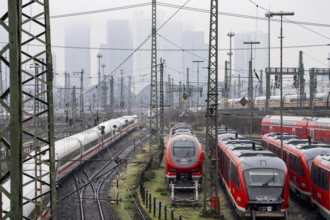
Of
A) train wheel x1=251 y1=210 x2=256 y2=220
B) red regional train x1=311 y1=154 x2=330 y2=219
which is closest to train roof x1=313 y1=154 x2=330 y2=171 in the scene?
red regional train x1=311 y1=154 x2=330 y2=219

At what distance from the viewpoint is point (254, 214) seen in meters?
16.3

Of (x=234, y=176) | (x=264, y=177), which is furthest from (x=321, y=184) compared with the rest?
(x=234, y=176)

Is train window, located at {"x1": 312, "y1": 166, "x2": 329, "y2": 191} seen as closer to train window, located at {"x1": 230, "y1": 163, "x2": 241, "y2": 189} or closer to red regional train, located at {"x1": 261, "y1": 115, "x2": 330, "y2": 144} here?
train window, located at {"x1": 230, "y1": 163, "x2": 241, "y2": 189}

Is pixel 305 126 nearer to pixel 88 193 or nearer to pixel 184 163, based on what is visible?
pixel 184 163

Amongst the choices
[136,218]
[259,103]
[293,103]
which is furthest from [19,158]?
[259,103]

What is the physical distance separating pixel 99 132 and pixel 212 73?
23863 mm

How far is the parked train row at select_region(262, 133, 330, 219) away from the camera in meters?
16.5

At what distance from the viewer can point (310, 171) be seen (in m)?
19.0

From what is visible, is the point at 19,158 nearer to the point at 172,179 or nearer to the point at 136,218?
the point at 136,218

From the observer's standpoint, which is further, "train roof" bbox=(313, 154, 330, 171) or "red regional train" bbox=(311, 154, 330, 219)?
"train roof" bbox=(313, 154, 330, 171)

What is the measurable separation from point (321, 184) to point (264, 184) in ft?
6.87

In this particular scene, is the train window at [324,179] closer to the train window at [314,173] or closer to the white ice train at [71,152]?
the train window at [314,173]

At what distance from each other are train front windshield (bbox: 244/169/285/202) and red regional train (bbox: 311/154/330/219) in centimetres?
141

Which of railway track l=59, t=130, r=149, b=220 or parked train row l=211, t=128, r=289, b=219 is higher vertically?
parked train row l=211, t=128, r=289, b=219
